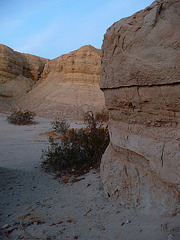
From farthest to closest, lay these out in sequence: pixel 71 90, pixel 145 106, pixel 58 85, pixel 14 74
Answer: pixel 14 74, pixel 58 85, pixel 71 90, pixel 145 106

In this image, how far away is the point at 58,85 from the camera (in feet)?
69.6

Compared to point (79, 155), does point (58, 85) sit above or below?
above

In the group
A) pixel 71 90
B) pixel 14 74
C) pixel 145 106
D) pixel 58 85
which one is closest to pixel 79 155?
pixel 145 106

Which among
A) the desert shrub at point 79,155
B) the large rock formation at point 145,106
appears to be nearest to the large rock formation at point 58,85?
the desert shrub at point 79,155

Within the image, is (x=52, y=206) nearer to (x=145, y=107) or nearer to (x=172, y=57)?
(x=145, y=107)

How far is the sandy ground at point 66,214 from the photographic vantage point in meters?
1.82

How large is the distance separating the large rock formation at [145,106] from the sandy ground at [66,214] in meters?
0.18

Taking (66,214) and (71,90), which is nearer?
(66,214)

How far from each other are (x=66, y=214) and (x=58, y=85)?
64.1ft

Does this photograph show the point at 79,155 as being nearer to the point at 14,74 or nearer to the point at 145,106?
the point at 145,106

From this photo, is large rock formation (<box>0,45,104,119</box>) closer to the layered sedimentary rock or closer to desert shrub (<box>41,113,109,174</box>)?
the layered sedimentary rock

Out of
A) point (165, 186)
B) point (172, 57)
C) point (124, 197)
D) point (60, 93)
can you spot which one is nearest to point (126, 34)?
point (172, 57)

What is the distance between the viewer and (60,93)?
1969 centimetres

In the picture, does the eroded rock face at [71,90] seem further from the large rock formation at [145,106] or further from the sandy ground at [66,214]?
the large rock formation at [145,106]
